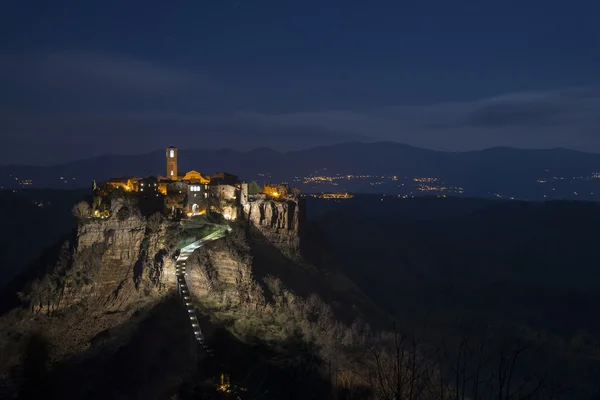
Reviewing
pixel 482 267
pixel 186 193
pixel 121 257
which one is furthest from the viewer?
pixel 482 267

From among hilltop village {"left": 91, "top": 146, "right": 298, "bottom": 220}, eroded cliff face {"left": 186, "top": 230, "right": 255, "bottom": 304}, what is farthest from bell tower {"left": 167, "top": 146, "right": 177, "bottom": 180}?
eroded cliff face {"left": 186, "top": 230, "right": 255, "bottom": 304}

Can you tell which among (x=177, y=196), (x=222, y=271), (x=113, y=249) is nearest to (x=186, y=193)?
(x=177, y=196)

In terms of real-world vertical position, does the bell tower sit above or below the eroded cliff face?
above

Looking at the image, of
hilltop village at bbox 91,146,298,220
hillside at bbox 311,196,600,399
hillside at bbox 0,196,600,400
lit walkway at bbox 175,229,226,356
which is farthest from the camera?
hillside at bbox 311,196,600,399

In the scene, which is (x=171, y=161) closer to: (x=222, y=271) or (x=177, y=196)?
(x=177, y=196)

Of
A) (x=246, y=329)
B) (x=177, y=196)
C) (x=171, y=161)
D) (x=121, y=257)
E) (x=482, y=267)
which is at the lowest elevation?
(x=482, y=267)

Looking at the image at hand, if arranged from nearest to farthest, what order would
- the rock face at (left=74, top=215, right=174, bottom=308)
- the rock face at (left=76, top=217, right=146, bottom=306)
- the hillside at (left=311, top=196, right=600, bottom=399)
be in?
1. the rock face at (left=74, top=215, right=174, bottom=308)
2. the rock face at (left=76, top=217, right=146, bottom=306)
3. the hillside at (left=311, top=196, right=600, bottom=399)

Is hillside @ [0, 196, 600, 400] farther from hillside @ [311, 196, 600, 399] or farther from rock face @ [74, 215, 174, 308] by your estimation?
hillside @ [311, 196, 600, 399]

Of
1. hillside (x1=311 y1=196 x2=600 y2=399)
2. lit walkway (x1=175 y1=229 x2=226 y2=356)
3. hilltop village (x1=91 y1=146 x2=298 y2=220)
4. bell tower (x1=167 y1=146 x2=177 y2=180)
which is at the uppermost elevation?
bell tower (x1=167 y1=146 x2=177 y2=180)

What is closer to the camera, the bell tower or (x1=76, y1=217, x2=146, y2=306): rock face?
(x1=76, y1=217, x2=146, y2=306): rock face
